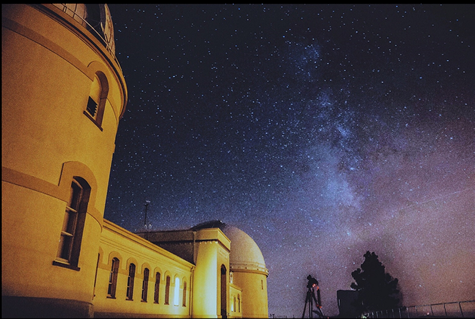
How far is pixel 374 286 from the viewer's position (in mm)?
42281

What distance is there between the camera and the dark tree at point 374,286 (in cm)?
4066

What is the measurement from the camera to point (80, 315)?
299 inches

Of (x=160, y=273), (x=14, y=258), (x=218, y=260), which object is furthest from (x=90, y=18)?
(x=218, y=260)

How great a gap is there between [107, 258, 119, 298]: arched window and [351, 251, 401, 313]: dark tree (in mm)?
37464

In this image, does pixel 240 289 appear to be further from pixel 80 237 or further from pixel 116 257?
pixel 80 237

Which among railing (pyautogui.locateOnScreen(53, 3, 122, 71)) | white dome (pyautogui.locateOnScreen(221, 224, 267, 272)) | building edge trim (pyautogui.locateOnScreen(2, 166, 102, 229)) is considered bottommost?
building edge trim (pyautogui.locateOnScreen(2, 166, 102, 229))

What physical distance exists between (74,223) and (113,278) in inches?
224

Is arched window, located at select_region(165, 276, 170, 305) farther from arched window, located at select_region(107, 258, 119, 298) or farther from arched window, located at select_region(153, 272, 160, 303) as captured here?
arched window, located at select_region(107, 258, 119, 298)

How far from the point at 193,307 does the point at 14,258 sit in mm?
16092

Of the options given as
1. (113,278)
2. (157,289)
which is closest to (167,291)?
(157,289)

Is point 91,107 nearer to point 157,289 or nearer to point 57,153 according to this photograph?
point 57,153

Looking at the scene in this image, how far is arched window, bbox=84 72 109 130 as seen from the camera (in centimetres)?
951

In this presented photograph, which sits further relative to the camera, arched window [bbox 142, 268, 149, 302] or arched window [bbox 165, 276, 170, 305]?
arched window [bbox 165, 276, 170, 305]

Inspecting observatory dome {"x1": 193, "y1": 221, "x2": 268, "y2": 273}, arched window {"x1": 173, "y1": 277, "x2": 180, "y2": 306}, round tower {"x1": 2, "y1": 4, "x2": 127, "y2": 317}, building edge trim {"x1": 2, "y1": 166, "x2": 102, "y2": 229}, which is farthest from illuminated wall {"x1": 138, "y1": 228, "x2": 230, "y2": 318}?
building edge trim {"x1": 2, "y1": 166, "x2": 102, "y2": 229}
